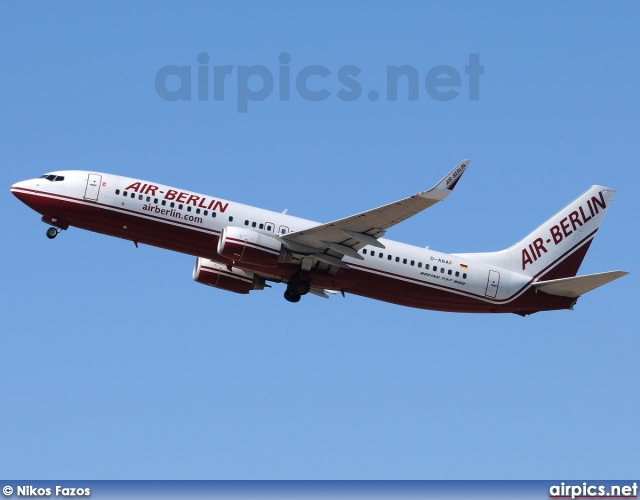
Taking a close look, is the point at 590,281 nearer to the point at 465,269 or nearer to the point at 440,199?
the point at 465,269

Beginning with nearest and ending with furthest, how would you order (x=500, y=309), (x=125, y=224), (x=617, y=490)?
(x=617, y=490)
(x=125, y=224)
(x=500, y=309)

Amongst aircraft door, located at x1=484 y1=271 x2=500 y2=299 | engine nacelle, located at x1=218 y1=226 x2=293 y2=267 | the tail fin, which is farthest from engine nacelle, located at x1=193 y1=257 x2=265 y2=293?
aircraft door, located at x1=484 y1=271 x2=500 y2=299

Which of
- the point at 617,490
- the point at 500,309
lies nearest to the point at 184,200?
the point at 500,309

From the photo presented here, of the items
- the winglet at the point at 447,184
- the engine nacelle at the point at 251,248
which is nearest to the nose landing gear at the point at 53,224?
the engine nacelle at the point at 251,248

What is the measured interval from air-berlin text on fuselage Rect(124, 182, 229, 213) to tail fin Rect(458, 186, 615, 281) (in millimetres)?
13720

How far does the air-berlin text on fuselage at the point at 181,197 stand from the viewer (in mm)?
62875

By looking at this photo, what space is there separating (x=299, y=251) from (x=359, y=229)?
362cm

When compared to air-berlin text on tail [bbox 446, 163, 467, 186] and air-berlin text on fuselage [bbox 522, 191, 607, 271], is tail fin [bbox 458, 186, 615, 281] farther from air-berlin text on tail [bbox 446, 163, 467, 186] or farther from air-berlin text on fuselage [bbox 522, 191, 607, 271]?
air-berlin text on tail [bbox 446, 163, 467, 186]

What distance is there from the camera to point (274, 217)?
64.4m

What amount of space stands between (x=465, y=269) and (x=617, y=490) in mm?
15165

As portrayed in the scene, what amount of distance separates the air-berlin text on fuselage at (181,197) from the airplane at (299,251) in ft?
0.16

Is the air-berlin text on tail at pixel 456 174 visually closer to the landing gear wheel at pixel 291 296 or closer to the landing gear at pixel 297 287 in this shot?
the landing gear at pixel 297 287

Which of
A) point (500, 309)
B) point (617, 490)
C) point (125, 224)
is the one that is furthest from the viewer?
point (500, 309)

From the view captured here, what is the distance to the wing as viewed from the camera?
57.2 metres
